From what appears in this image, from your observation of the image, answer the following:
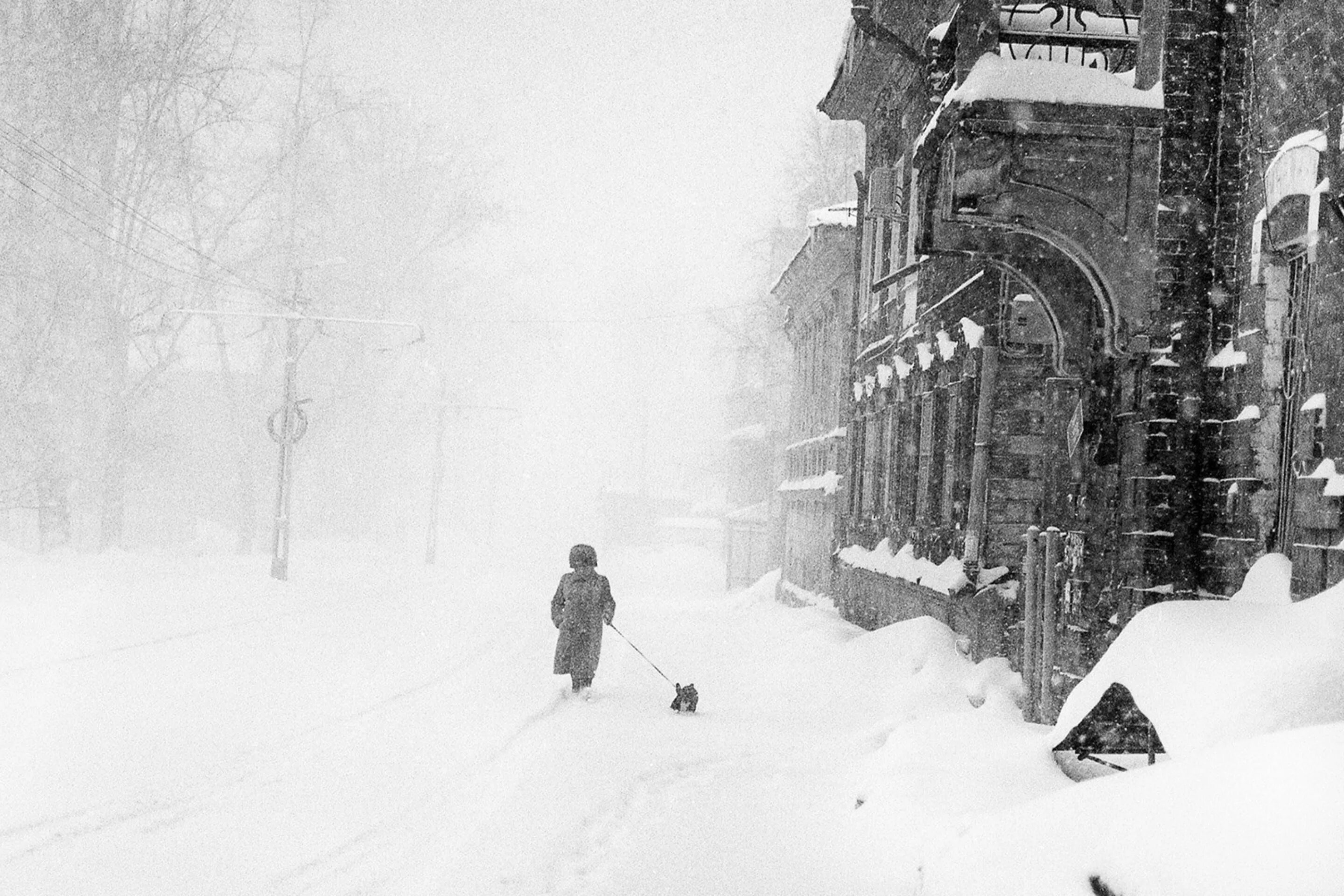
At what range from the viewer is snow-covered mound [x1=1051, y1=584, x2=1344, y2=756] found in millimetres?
4504

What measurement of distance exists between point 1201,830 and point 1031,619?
286 inches

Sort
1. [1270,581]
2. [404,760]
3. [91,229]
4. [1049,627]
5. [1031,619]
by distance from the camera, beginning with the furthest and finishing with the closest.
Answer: [91,229], [1031,619], [1049,627], [404,760], [1270,581]

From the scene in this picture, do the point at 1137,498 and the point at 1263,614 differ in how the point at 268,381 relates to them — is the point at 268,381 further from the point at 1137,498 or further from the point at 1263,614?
the point at 1263,614

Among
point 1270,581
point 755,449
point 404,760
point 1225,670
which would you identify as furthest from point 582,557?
point 755,449

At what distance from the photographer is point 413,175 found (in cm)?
4556

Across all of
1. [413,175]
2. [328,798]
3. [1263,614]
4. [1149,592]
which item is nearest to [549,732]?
[328,798]

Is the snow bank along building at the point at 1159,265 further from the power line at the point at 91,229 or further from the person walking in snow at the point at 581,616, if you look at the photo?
the power line at the point at 91,229

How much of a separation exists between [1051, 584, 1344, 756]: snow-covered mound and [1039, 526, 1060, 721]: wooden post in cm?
354

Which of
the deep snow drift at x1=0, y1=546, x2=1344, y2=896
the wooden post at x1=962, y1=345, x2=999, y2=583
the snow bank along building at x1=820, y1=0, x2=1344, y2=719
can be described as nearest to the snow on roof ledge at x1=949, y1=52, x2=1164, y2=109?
the snow bank along building at x1=820, y1=0, x2=1344, y2=719

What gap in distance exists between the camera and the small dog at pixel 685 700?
39.4 ft

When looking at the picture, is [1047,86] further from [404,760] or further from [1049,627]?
[404,760]

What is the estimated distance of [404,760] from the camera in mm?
9414

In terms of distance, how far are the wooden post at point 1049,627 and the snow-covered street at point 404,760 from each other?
4.45 feet

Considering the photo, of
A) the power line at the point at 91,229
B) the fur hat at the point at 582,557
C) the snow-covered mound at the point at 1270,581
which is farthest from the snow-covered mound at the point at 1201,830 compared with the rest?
the power line at the point at 91,229
